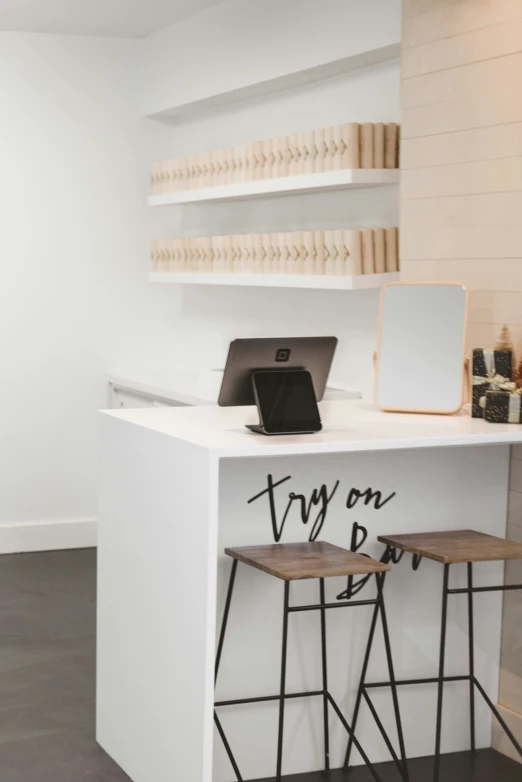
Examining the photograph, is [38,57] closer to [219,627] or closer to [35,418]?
[35,418]

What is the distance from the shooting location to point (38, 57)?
6.25 m

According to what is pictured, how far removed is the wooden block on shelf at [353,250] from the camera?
4426 mm

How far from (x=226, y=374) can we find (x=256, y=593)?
696 millimetres

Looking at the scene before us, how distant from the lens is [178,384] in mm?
5945

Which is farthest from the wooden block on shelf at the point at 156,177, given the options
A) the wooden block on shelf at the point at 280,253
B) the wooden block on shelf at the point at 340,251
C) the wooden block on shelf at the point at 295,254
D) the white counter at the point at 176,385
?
the wooden block on shelf at the point at 340,251

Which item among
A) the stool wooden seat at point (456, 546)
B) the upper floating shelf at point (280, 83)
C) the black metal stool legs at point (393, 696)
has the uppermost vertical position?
the upper floating shelf at point (280, 83)

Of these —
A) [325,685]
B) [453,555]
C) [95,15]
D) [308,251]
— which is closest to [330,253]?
[308,251]

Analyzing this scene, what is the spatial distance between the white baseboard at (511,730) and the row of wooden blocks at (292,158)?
2176 mm

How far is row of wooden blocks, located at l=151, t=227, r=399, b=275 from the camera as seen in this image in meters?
4.45

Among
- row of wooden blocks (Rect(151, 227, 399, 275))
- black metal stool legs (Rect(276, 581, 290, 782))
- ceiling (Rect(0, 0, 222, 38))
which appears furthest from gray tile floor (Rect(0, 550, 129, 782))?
ceiling (Rect(0, 0, 222, 38))

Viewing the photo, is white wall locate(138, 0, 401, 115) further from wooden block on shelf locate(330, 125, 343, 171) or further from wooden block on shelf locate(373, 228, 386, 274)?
wooden block on shelf locate(373, 228, 386, 274)

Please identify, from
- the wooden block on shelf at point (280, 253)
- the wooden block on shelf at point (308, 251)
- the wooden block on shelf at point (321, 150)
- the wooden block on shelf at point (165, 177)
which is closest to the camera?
the wooden block on shelf at point (321, 150)

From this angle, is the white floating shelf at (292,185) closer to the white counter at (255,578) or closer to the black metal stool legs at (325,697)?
the white counter at (255,578)

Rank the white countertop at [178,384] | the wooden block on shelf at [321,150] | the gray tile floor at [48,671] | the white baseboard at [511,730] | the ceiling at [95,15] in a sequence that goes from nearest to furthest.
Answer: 1. the gray tile floor at [48,671]
2. the white baseboard at [511,730]
3. the wooden block on shelf at [321,150]
4. the white countertop at [178,384]
5. the ceiling at [95,15]
